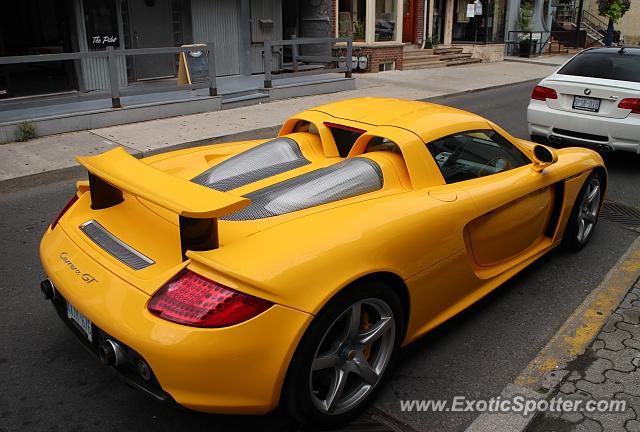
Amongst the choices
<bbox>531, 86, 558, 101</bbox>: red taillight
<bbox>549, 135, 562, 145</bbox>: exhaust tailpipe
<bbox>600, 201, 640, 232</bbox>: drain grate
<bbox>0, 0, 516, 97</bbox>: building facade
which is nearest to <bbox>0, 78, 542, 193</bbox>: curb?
<bbox>0, 0, 516, 97</bbox>: building facade

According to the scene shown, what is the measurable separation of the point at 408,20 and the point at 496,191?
19419mm

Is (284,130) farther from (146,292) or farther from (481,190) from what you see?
(146,292)

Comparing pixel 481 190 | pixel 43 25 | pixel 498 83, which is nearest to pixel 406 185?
pixel 481 190

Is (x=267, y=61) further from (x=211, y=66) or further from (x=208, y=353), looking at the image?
(x=208, y=353)

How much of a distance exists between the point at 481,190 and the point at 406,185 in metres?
0.50

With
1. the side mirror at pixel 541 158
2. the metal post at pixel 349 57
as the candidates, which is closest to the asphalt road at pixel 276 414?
the side mirror at pixel 541 158

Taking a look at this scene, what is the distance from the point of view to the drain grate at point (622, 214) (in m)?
5.65

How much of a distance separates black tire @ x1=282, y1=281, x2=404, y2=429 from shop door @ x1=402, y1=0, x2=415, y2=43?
66.1ft

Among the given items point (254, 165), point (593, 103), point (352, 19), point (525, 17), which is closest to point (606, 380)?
point (254, 165)

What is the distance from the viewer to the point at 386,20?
18.2 metres

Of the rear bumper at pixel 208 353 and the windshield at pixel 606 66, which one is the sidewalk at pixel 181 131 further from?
the rear bumper at pixel 208 353

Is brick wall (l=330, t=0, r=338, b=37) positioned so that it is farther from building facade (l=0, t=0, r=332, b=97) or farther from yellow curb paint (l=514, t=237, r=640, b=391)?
yellow curb paint (l=514, t=237, r=640, b=391)

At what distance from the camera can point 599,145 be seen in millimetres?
7379

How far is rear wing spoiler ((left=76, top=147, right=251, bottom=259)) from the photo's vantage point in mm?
2410
